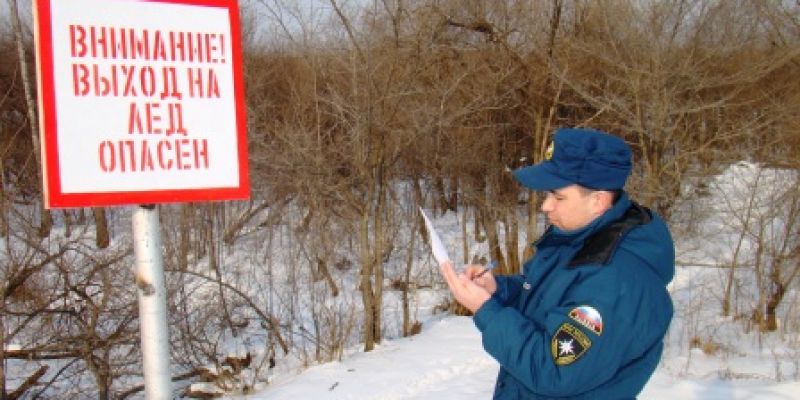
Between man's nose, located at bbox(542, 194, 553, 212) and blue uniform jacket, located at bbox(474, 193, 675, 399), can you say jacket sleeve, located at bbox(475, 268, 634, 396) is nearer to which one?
blue uniform jacket, located at bbox(474, 193, 675, 399)

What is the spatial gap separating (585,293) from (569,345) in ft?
0.49

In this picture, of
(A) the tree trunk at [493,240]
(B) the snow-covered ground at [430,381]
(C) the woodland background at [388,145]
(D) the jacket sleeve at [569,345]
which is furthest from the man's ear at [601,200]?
(A) the tree trunk at [493,240]

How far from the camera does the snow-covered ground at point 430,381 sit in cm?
557

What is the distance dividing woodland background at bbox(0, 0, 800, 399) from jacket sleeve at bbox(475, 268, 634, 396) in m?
5.57

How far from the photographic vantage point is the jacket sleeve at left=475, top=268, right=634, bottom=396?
1722 millimetres

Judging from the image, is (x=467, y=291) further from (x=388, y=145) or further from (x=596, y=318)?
(x=388, y=145)

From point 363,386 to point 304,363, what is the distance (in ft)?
6.14

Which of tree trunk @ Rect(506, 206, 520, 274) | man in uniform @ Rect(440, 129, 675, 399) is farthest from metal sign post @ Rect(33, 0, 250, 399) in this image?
tree trunk @ Rect(506, 206, 520, 274)

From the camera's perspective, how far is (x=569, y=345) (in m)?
1.72

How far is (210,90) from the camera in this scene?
6.84 feet

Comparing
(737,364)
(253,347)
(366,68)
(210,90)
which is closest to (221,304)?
(253,347)

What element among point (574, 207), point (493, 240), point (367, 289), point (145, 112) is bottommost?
point (367, 289)

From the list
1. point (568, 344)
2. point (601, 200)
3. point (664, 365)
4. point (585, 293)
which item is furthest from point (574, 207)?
point (664, 365)

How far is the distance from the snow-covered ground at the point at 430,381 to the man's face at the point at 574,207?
400 cm
